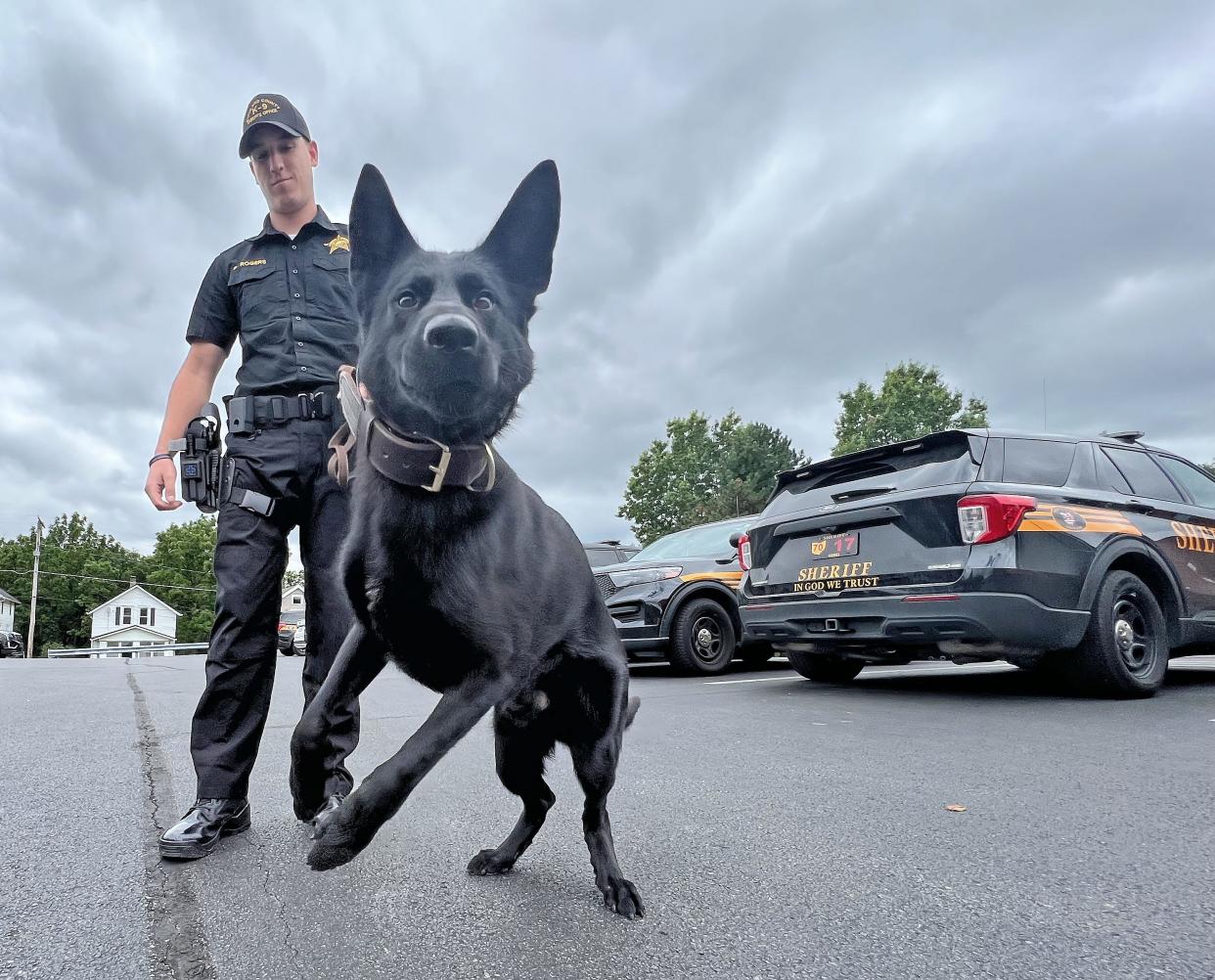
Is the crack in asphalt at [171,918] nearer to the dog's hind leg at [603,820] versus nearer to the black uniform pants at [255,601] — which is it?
the black uniform pants at [255,601]

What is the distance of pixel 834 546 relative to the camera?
18.0 feet

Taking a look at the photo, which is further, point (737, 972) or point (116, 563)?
point (116, 563)

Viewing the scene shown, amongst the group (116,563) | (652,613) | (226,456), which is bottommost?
(652,613)

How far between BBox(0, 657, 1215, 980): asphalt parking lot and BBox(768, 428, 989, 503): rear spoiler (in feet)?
6.16

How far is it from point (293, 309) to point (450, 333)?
4.89 feet

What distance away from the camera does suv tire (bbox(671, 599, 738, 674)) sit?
7402mm

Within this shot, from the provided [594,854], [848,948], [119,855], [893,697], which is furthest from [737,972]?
[893,697]

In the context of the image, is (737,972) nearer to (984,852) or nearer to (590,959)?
(590,959)

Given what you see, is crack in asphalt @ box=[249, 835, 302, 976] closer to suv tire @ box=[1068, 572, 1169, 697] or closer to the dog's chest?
the dog's chest

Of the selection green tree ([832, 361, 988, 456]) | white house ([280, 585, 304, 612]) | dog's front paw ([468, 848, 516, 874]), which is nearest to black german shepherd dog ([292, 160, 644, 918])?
dog's front paw ([468, 848, 516, 874])

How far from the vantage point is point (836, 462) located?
18.9 ft

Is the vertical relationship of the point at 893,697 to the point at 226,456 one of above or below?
below

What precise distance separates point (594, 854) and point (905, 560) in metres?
3.67

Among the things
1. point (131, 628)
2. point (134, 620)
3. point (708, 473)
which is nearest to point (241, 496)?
point (708, 473)
